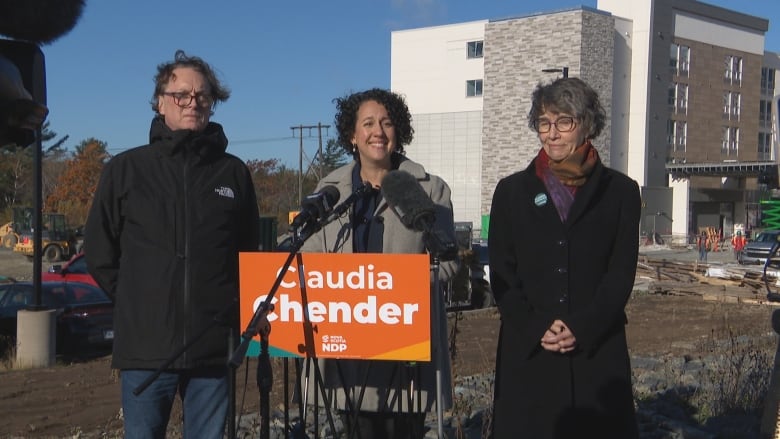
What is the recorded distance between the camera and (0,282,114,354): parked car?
1553cm

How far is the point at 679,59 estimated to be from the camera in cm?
7012

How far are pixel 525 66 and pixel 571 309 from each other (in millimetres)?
62890

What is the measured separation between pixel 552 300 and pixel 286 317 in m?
1.25

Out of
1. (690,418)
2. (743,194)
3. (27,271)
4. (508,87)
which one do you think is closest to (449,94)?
(508,87)

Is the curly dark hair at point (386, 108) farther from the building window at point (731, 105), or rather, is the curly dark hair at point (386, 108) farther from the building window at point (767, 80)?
the building window at point (767, 80)

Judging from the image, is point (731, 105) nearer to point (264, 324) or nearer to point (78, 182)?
point (78, 182)

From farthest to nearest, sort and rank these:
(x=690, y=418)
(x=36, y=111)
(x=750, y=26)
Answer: (x=750, y=26) < (x=690, y=418) < (x=36, y=111)

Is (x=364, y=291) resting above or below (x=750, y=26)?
below

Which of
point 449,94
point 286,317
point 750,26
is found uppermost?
point 750,26

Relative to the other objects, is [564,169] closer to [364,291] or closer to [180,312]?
[364,291]

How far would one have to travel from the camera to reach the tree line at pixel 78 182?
71500mm

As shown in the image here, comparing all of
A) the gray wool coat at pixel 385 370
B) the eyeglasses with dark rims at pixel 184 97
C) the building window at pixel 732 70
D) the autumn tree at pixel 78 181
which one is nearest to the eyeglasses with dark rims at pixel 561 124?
the gray wool coat at pixel 385 370

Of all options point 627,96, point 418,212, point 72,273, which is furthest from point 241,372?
point 627,96

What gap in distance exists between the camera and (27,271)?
42.0 m
